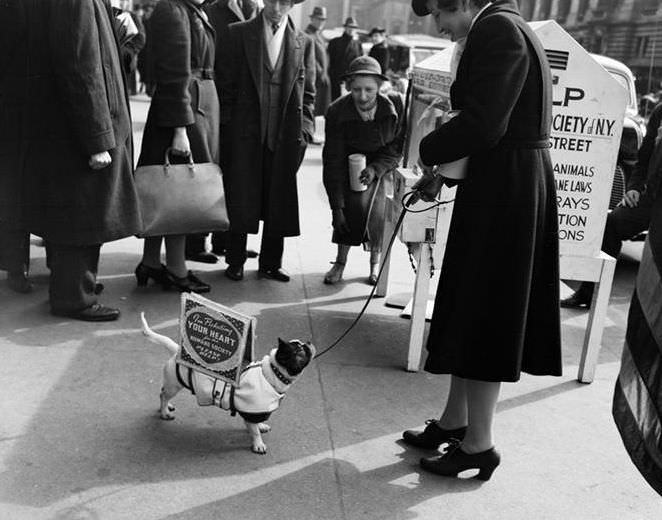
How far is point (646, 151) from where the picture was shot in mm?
6180

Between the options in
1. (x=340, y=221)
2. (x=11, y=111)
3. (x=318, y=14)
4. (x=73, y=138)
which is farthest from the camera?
(x=318, y=14)

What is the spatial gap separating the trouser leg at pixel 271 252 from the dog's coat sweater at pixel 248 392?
2638 mm

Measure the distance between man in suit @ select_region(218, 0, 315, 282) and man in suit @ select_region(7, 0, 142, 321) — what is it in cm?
114

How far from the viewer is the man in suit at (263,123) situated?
5.69m

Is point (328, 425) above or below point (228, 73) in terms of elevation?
below

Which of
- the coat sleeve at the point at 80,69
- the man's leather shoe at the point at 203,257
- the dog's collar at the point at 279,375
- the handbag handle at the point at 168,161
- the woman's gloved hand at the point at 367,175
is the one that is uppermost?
the coat sleeve at the point at 80,69

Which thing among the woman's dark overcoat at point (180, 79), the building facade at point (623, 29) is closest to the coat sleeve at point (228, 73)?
the woman's dark overcoat at point (180, 79)

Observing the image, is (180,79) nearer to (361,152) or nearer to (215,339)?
(361,152)

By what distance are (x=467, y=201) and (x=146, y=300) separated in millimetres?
2791

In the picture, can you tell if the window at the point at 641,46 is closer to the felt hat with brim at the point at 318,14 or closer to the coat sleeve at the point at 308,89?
the felt hat with brim at the point at 318,14

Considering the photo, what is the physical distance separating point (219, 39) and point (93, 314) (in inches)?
88.0

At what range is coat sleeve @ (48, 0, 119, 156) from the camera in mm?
4289

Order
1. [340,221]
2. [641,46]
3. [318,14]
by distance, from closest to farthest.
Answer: [340,221] < [318,14] < [641,46]

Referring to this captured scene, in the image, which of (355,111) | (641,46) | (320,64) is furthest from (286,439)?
(641,46)
